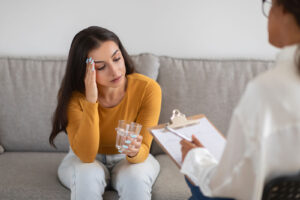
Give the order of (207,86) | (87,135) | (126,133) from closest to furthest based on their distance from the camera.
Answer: (126,133)
(87,135)
(207,86)

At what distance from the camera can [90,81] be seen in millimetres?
1611

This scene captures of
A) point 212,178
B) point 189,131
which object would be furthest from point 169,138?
point 212,178

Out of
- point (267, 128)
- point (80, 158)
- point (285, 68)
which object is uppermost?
point (285, 68)

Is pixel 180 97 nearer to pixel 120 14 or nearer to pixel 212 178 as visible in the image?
pixel 120 14

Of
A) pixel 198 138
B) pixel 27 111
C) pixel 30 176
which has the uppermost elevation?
pixel 198 138

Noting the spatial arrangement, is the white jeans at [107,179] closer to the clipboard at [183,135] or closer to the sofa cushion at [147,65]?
the clipboard at [183,135]

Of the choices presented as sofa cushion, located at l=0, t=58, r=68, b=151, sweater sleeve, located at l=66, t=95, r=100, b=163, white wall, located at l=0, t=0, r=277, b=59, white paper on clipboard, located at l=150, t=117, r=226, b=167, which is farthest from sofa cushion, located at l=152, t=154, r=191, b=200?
white wall, located at l=0, t=0, r=277, b=59

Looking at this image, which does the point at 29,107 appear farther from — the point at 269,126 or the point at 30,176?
the point at 269,126

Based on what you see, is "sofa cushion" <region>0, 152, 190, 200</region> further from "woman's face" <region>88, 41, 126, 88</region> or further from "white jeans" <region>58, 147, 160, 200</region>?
"woman's face" <region>88, 41, 126, 88</region>

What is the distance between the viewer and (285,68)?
784mm

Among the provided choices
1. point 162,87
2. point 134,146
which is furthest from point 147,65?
point 134,146

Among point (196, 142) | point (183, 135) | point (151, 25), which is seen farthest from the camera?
point (151, 25)

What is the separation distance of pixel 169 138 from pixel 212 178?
372mm

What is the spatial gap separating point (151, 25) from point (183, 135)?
4.29ft
